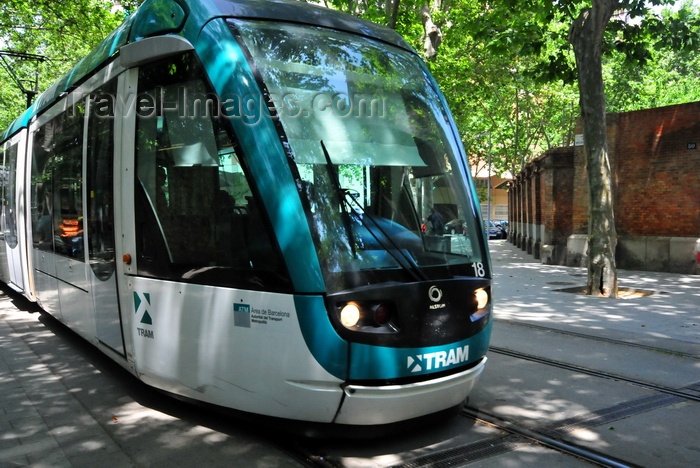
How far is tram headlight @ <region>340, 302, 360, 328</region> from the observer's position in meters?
3.56

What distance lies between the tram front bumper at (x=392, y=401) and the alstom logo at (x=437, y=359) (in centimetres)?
9

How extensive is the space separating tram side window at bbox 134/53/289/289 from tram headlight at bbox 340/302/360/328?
39cm

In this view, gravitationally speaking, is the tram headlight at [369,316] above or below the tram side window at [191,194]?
below

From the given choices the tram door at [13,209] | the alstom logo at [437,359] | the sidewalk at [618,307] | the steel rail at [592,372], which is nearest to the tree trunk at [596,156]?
the sidewalk at [618,307]

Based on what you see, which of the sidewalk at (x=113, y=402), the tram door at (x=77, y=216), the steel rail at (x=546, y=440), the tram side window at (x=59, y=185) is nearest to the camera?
the steel rail at (x=546, y=440)

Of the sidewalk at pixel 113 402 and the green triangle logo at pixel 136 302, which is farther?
the green triangle logo at pixel 136 302

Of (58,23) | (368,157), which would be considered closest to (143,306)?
(368,157)

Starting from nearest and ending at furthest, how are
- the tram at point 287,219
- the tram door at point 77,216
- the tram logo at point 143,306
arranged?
the tram at point 287,219, the tram logo at point 143,306, the tram door at point 77,216

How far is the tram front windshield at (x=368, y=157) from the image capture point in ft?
12.2

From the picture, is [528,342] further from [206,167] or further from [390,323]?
[206,167]

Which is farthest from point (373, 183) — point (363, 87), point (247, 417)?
point (247, 417)

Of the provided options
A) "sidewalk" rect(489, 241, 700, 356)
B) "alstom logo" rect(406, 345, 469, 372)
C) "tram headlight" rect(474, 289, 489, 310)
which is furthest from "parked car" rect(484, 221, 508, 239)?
"alstom logo" rect(406, 345, 469, 372)

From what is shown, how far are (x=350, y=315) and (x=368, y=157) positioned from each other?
1.10m

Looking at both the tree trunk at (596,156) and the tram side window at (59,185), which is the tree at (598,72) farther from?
the tram side window at (59,185)
